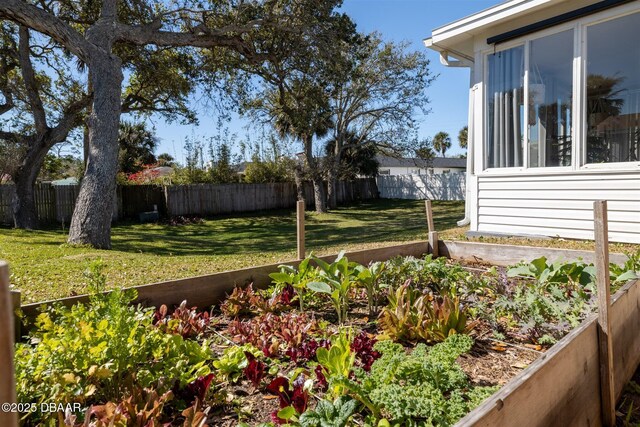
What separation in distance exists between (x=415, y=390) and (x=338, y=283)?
120 cm

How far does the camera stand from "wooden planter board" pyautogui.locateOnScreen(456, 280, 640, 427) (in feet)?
4.19

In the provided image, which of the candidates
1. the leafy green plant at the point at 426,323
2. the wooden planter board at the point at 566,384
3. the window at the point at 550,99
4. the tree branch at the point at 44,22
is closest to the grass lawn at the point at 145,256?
the window at the point at 550,99

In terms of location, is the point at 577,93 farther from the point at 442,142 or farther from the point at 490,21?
the point at 442,142

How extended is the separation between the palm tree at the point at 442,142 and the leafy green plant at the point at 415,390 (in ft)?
180

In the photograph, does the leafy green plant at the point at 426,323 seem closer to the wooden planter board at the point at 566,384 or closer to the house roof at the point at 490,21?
the wooden planter board at the point at 566,384

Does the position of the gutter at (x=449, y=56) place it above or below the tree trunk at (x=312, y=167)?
above

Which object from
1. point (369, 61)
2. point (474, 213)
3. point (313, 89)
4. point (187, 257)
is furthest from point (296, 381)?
point (369, 61)

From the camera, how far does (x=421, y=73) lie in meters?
17.6

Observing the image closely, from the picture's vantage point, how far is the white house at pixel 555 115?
5273mm

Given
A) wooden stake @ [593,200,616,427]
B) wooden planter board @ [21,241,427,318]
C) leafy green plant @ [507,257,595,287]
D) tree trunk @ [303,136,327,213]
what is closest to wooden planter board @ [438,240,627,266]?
leafy green plant @ [507,257,595,287]

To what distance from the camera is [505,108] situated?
631cm

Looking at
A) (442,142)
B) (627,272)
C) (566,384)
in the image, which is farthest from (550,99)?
(442,142)

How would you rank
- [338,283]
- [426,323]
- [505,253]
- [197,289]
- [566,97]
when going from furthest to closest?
[566,97] < [505,253] < [197,289] < [338,283] < [426,323]

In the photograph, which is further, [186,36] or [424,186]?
[424,186]
